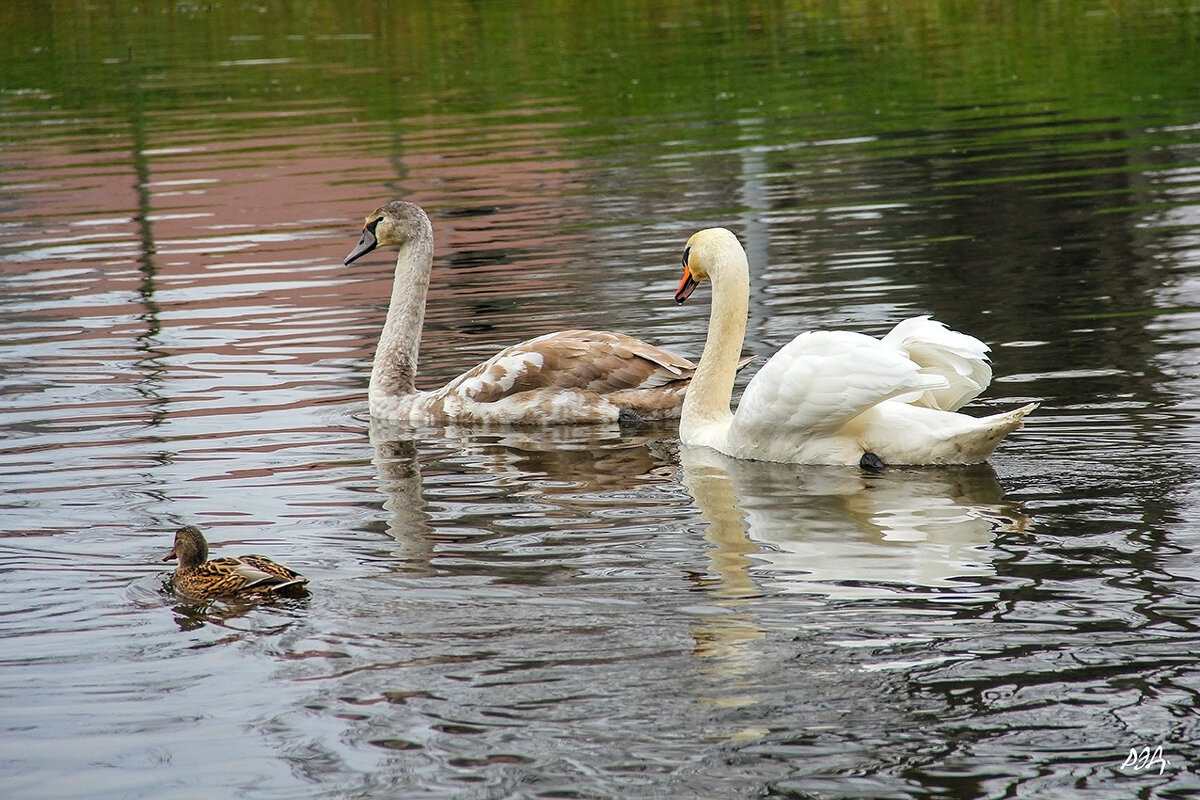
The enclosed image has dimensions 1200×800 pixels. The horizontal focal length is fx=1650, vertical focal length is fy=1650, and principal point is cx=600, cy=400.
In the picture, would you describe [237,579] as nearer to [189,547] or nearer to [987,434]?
[189,547]

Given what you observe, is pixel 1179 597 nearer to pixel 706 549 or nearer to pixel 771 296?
pixel 706 549

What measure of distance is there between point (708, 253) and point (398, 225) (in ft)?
9.03

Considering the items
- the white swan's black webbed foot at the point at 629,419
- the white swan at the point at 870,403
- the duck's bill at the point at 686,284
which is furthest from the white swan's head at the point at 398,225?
the white swan at the point at 870,403

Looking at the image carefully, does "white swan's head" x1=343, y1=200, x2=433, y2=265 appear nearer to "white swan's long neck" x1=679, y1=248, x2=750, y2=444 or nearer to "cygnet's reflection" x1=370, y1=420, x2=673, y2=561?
"cygnet's reflection" x1=370, y1=420, x2=673, y2=561

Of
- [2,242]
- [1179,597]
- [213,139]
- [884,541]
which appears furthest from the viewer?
[213,139]

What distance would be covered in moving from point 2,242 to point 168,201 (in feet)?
9.62

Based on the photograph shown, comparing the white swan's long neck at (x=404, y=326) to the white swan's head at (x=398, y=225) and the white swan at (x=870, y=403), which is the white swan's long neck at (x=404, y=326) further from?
the white swan at (x=870, y=403)

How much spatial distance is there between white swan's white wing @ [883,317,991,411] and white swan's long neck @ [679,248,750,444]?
1.25 meters

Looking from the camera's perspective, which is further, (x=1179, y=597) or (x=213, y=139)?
(x=213, y=139)

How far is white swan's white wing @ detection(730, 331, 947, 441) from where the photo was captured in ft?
25.0

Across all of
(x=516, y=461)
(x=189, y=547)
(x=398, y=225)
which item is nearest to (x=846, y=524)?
(x=516, y=461)

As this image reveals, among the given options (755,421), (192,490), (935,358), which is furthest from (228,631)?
(935,358)

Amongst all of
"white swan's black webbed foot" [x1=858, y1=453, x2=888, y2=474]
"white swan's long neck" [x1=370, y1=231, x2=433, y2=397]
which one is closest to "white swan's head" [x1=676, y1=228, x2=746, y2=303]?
"white swan's black webbed foot" [x1=858, y1=453, x2=888, y2=474]

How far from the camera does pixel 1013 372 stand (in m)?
9.89
